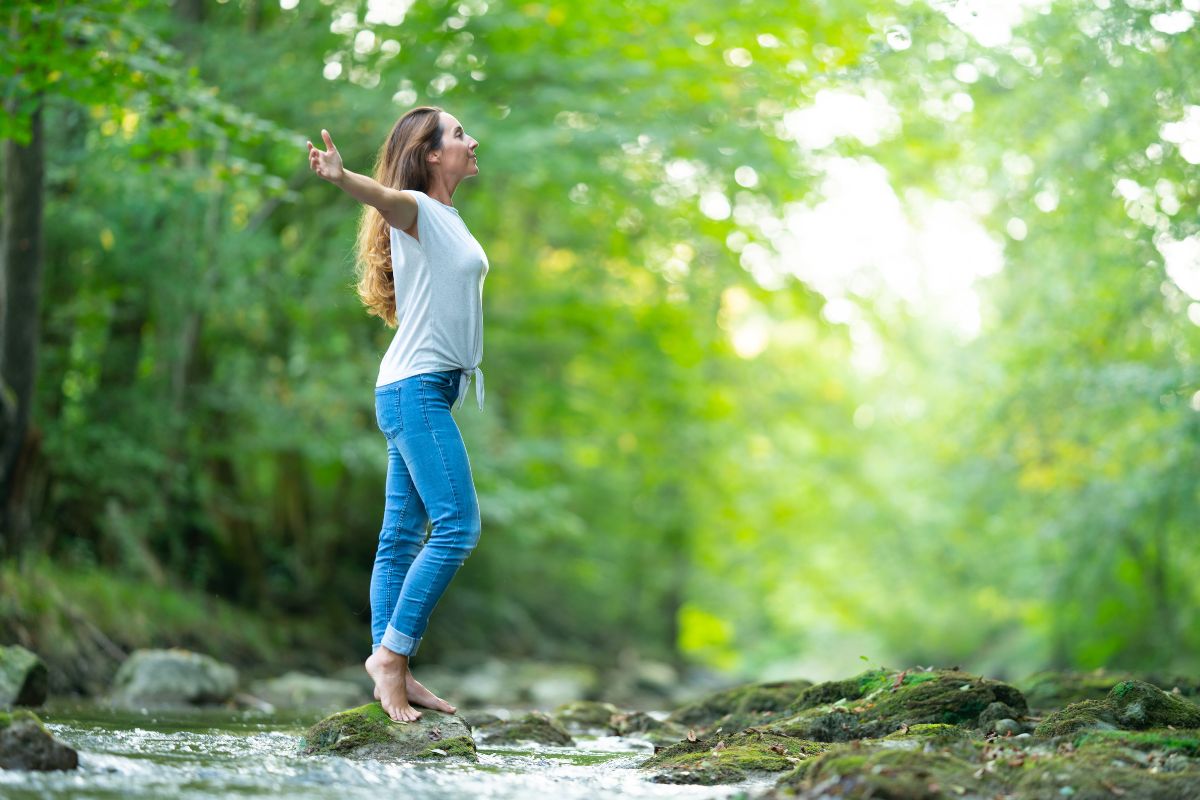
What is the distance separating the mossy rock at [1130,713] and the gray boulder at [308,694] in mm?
4958

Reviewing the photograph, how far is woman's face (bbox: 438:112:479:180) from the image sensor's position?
15.6ft

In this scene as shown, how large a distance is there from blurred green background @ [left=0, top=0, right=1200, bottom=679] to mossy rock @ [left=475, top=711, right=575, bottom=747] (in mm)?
3723

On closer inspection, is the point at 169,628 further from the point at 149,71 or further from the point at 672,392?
the point at 672,392

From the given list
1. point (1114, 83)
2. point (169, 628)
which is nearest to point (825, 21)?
point (1114, 83)

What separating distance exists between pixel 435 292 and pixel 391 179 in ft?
1.83

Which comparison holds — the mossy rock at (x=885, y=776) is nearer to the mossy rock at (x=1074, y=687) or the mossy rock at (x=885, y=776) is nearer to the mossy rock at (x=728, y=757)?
the mossy rock at (x=728, y=757)

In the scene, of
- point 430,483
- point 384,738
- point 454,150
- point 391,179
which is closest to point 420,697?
point 384,738

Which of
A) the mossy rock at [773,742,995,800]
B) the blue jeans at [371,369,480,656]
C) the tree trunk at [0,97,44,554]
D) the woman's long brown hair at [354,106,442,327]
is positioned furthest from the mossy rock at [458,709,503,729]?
the tree trunk at [0,97,44,554]

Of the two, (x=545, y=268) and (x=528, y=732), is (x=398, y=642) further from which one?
(x=545, y=268)

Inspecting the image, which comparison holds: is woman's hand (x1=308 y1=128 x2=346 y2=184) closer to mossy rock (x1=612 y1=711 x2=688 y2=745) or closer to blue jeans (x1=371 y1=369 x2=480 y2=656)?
blue jeans (x1=371 y1=369 x2=480 y2=656)

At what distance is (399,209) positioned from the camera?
4418 mm

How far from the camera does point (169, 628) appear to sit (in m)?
10.6

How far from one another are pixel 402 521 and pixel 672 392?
14355 millimetres

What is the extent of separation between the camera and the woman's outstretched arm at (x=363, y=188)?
4.00m
